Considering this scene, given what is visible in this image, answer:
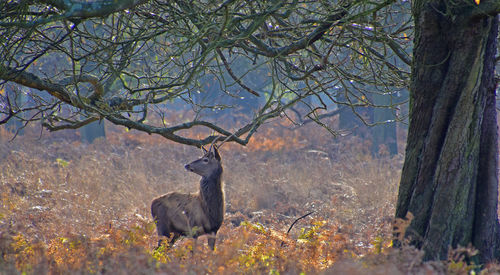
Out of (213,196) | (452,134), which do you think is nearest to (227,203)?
(213,196)

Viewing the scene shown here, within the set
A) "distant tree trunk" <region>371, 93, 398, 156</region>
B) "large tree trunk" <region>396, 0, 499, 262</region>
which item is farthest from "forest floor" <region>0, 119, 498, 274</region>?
"distant tree trunk" <region>371, 93, 398, 156</region>

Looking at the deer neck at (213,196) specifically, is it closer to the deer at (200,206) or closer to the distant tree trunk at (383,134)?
the deer at (200,206)

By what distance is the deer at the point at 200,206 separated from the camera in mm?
7836

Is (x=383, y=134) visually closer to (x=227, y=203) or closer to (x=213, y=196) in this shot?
(x=227, y=203)

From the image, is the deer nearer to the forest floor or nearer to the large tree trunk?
the forest floor

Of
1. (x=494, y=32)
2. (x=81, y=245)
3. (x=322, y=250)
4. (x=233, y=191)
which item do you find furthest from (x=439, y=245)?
(x=233, y=191)

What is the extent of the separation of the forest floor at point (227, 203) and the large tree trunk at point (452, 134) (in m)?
0.41

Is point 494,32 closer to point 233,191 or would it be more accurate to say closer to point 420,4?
point 420,4

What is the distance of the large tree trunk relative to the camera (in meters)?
4.49

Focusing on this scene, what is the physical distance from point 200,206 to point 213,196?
0.33m

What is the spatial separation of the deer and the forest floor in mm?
431

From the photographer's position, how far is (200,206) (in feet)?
26.3

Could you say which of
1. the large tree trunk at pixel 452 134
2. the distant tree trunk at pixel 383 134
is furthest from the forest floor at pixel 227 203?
the distant tree trunk at pixel 383 134

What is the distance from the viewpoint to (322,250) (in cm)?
540
